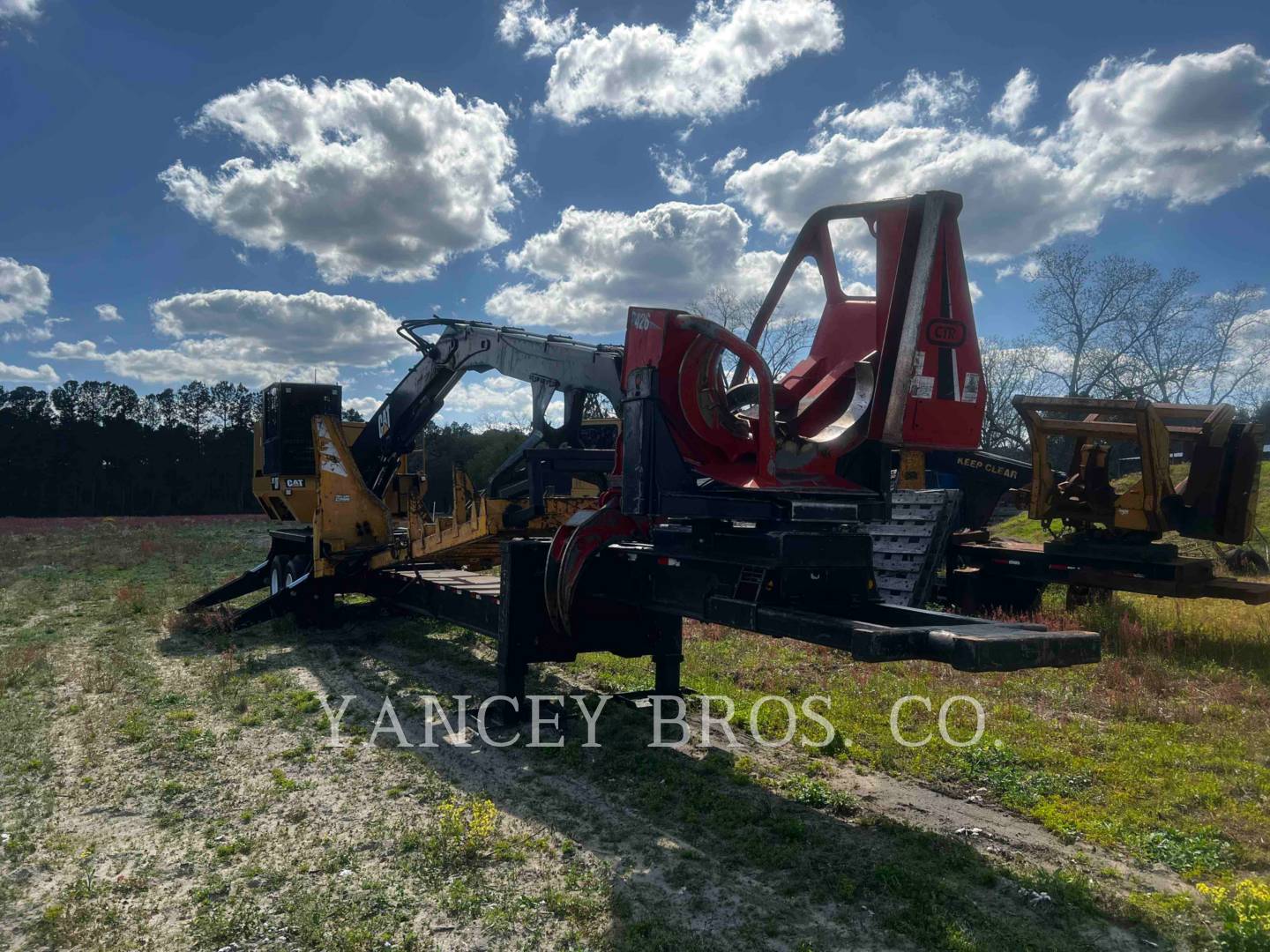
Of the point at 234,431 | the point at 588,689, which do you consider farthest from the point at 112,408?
the point at 588,689

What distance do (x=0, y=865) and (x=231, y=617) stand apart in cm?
704

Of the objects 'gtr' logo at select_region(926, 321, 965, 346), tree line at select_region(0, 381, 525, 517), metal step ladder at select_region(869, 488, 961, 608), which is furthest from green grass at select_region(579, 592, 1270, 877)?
tree line at select_region(0, 381, 525, 517)

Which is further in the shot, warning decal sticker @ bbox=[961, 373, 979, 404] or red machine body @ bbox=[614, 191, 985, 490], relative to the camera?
warning decal sticker @ bbox=[961, 373, 979, 404]

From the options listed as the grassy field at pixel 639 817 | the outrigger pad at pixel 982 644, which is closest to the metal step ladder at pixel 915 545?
the grassy field at pixel 639 817

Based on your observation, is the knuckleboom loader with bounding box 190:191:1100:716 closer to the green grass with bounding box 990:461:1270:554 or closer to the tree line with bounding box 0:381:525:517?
the green grass with bounding box 990:461:1270:554

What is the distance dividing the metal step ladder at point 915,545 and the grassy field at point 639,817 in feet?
9.39

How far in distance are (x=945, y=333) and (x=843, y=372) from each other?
610mm

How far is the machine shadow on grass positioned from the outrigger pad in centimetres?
109

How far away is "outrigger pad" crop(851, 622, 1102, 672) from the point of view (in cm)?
373

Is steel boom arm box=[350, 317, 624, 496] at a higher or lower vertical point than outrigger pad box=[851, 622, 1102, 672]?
higher

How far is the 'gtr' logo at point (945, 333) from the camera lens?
191 inches

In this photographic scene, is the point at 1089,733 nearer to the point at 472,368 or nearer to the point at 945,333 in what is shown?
the point at 945,333

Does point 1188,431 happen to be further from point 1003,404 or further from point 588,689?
point 1003,404

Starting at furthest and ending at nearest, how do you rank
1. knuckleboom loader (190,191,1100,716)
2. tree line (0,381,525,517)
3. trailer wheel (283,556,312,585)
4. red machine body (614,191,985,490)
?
tree line (0,381,525,517) → trailer wheel (283,556,312,585) → red machine body (614,191,985,490) → knuckleboom loader (190,191,1100,716)
